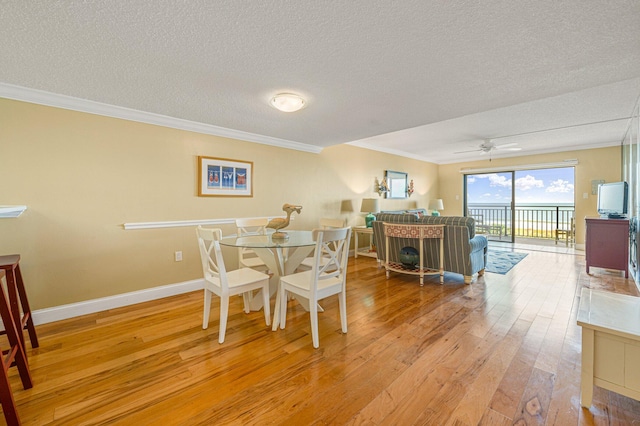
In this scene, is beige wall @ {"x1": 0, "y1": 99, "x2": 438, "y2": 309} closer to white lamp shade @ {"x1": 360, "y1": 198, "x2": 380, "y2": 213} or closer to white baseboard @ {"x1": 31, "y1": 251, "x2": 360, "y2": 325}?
white baseboard @ {"x1": 31, "y1": 251, "x2": 360, "y2": 325}

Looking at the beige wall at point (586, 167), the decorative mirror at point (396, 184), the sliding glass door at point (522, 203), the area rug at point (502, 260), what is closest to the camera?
the area rug at point (502, 260)

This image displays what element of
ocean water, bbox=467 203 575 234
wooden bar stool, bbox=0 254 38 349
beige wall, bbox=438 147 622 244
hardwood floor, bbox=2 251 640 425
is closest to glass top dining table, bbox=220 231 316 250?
hardwood floor, bbox=2 251 640 425

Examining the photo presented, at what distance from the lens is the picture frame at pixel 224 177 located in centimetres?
340

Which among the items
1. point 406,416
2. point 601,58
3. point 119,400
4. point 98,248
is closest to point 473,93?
point 601,58

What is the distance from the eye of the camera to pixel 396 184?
6449 mm

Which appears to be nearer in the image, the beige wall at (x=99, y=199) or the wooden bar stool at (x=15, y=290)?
the wooden bar stool at (x=15, y=290)

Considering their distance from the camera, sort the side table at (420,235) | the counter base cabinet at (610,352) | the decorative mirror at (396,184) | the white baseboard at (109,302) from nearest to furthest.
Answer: the counter base cabinet at (610,352), the white baseboard at (109,302), the side table at (420,235), the decorative mirror at (396,184)

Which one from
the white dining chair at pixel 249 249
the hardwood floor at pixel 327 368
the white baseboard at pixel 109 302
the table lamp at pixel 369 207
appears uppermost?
the table lamp at pixel 369 207

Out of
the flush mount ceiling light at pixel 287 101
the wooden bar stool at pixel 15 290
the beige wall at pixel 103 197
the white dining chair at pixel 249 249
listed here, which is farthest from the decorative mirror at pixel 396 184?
the wooden bar stool at pixel 15 290

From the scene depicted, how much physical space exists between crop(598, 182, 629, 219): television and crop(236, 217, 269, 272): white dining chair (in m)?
4.92

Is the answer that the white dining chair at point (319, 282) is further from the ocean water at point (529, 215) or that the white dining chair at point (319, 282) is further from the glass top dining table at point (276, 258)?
the ocean water at point (529, 215)

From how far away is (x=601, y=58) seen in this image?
187cm

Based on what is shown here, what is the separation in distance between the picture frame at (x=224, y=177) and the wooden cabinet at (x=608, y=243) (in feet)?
16.6

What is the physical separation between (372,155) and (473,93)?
134 inches
